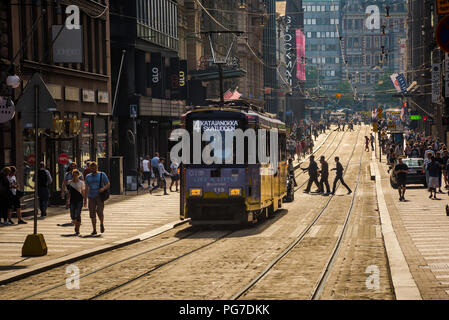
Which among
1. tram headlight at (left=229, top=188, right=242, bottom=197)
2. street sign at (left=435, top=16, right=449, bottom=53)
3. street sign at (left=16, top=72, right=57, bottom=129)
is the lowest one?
tram headlight at (left=229, top=188, right=242, bottom=197)

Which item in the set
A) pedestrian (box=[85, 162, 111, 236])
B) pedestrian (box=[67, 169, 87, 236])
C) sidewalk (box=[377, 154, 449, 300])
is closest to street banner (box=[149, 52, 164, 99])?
sidewalk (box=[377, 154, 449, 300])

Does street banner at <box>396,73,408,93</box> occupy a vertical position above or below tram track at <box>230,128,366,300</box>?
above

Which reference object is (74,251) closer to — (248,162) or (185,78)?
(248,162)

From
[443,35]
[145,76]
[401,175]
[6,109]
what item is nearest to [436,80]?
[145,76]

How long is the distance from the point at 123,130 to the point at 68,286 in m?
36.3

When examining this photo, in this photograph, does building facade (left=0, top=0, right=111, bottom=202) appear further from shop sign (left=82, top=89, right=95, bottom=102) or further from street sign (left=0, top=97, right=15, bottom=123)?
street sign (left=0, top=97, right=15, bottom=123)

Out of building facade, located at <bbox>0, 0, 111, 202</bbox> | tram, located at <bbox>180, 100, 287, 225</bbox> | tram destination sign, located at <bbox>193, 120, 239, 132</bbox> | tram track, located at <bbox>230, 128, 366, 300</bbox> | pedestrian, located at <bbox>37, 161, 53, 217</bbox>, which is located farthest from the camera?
building facade, located at <bbox>0, 0, 111, 202</bbox>

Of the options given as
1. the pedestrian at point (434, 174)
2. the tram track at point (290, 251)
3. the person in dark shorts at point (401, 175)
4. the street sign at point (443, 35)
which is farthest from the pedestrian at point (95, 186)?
the pedestrian at point (434, 174)

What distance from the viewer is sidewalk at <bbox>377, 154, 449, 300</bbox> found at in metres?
13.4

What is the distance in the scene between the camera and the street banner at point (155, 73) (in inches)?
2088

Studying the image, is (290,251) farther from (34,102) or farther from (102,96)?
(102,96)

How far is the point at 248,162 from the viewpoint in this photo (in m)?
24.0

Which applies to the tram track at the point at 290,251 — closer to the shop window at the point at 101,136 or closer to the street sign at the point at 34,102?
the street sign at the point at 34,102

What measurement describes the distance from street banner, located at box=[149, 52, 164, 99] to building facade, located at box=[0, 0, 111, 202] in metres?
8.44
